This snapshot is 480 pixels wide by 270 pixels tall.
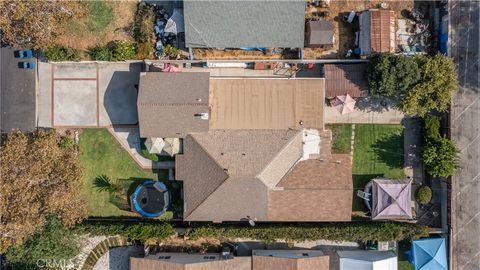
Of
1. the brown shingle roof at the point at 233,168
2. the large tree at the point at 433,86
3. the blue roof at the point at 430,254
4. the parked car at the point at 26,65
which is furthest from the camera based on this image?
the parked car at the point at 26,65

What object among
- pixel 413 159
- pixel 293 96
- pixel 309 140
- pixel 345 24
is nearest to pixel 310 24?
pixel 345 24

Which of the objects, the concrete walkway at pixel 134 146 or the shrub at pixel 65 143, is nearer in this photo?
the shrub at pixel 65 143

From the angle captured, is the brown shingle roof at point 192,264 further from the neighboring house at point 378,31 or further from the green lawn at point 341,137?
the neighboring house at point 378,31

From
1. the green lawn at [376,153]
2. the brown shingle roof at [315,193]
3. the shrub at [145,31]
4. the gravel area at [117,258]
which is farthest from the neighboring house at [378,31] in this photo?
the gravel area at [117,258]

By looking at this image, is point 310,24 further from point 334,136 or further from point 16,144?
point 16,144

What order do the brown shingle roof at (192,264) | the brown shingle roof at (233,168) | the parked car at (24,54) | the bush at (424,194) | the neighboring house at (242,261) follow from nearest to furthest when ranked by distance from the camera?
the brown shingle roof at (233,168), the neighboring house at (242,261), the brown shingle roof at (192,264), the bush at (424,194), the parked car at (24,54)

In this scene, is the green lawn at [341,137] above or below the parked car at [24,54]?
below

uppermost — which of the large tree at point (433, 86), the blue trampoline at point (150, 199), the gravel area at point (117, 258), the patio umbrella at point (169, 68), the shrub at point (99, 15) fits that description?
the shrub at point (99, 15)
